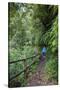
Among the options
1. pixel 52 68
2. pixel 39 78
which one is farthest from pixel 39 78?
pixel 52 68

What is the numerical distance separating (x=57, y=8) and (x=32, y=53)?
19.8 inches

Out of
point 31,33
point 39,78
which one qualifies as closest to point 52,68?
point 39,78

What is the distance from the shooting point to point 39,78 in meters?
1.85

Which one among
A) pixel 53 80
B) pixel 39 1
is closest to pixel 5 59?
pixel 53 80

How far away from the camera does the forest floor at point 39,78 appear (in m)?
1.84

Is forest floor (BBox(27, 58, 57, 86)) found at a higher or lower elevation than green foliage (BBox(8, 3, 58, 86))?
lower

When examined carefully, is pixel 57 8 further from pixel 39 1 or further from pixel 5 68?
pixel 5 68

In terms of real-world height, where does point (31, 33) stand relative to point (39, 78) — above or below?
above

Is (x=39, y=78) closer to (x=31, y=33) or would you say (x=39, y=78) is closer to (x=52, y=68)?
(x=52, y=68)

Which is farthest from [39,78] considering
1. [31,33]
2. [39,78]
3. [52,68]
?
[31,33]

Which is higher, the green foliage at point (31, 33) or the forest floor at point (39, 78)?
the green foliage at point (31, 33)

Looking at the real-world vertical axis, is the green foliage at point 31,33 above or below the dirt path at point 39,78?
above

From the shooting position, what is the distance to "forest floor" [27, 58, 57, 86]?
6.04 feet

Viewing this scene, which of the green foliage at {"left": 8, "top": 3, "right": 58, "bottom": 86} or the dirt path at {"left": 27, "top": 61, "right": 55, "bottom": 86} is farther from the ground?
the green foliage at {"left": 8, "top": 3, "right": 58, "bottom": 86}
